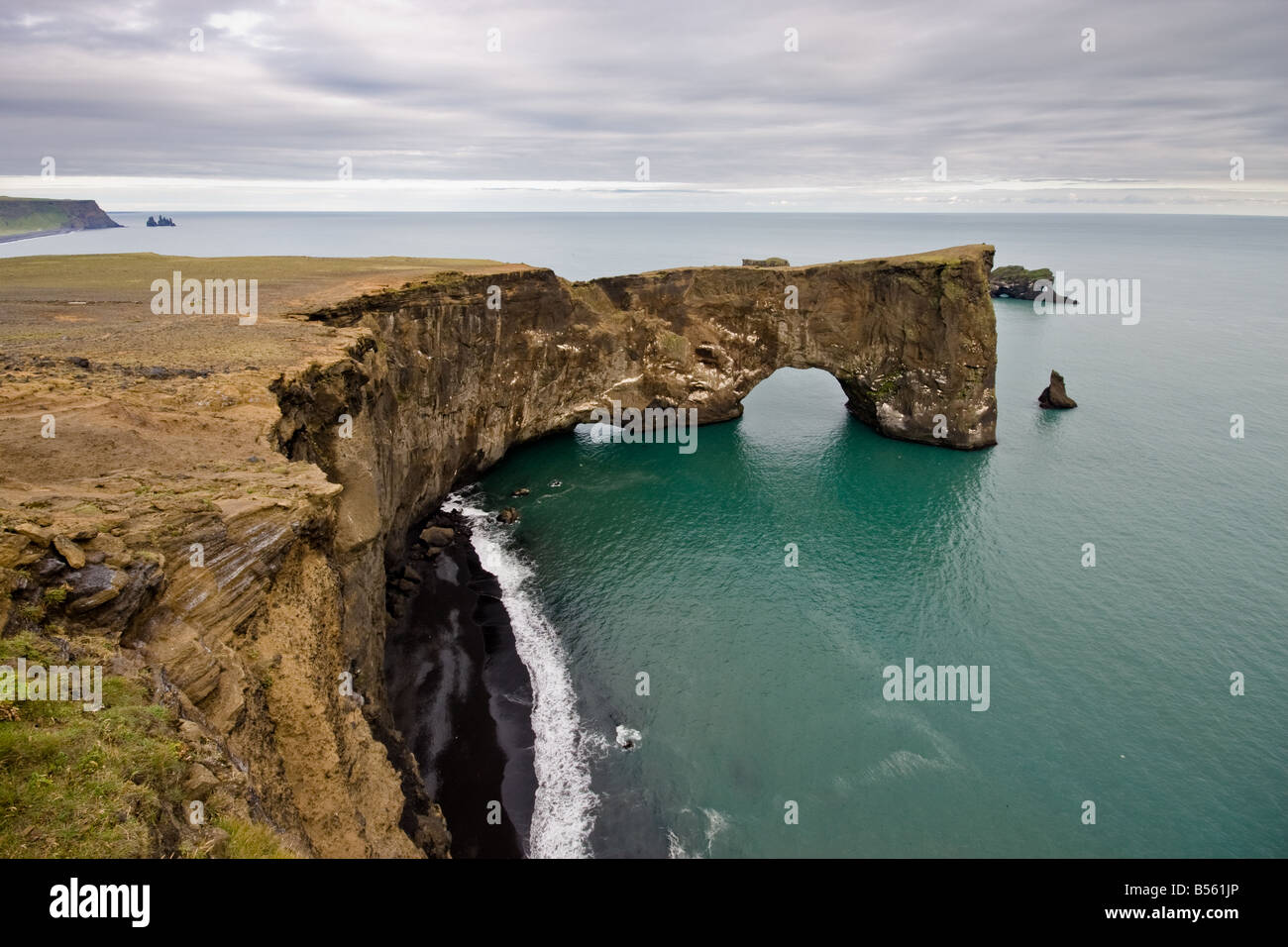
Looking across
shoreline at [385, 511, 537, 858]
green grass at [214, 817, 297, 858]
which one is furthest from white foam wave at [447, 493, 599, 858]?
green grass at [214, 817, 297, 858]

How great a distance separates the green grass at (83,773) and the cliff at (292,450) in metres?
0.38

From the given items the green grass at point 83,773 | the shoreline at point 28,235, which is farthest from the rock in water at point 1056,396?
the shoreline at point 28,235

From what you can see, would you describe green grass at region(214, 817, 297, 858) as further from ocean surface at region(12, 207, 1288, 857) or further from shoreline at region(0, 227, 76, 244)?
shoreline at region(0, 227, 76, 244)

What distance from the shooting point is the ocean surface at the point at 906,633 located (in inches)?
905

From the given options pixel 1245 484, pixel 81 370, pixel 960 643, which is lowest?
pixel 960 643

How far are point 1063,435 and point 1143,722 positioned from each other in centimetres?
3473

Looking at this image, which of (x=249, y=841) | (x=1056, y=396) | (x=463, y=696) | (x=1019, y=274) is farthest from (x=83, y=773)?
(x=1019, y=274)

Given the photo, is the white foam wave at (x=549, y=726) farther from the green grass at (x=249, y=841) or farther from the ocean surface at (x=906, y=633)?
the green grass at (x=249, y=841)

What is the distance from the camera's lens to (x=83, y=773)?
923 centimetres

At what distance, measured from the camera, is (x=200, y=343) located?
26.4 meters

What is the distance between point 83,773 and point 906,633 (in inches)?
1179

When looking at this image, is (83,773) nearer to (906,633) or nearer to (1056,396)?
(906,633)

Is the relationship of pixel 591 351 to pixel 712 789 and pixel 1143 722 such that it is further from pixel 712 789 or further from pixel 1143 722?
pixel 1143 722

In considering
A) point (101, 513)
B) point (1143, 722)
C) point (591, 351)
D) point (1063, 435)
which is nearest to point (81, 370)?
point (101, 513)
